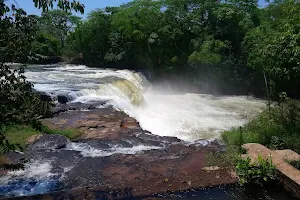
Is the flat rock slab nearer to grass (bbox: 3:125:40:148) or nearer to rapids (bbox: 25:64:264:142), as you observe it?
rapids (bbox: 25:64:264:142)

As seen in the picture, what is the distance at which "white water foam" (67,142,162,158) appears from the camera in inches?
286

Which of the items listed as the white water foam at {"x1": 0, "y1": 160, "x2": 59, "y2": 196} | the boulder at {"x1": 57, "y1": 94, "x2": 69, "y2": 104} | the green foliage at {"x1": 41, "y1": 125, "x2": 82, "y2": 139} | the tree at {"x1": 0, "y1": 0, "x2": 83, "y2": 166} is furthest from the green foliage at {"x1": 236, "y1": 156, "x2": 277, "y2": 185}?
the boulder at {"x1": 57, "y1": 94, "x2": 69, "y2": 104}

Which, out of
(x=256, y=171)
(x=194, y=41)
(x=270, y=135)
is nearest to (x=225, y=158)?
(x=256, y=171)

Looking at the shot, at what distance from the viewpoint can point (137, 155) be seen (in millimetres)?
7059

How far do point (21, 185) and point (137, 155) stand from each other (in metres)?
2.43

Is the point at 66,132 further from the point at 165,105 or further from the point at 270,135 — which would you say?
the point at 165,105

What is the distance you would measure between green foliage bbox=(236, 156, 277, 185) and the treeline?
11172 mm

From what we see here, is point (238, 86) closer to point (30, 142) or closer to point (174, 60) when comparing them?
point (174, 60)

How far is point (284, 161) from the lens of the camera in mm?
6195

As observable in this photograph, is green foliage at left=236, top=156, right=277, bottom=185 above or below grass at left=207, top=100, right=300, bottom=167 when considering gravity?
below

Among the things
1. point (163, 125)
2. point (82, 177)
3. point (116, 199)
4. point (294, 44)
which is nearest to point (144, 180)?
point (116, 199)

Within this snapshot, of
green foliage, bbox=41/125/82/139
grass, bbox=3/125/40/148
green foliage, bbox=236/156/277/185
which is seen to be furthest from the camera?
green foliage, bbox=41/125/82/139

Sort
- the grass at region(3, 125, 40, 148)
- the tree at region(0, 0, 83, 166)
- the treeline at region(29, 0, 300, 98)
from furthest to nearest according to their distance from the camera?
the treeline at region(29, 0, 300, 98)
the grass at region(3, 125, 40, 148)
the tree at region(0, 0, 83, 166)

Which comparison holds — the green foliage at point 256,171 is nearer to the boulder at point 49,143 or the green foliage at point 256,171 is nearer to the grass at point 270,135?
the grass at point 270,135
